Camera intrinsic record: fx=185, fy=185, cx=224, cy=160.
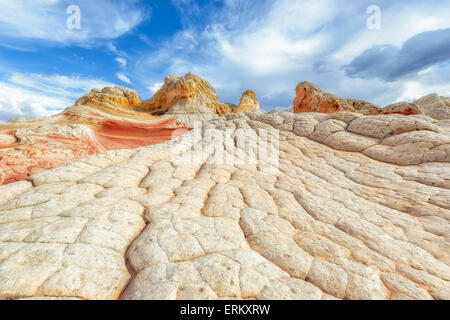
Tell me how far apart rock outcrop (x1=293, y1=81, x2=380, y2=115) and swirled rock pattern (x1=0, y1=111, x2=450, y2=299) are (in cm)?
1840

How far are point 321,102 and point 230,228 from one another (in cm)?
2411

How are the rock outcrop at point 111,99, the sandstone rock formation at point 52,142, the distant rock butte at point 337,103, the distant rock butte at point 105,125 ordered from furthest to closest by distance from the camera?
the rock outcrop at point 111,99, the distant rock butte at point 337,103, the distant rock butte at point 105,125, the sandstone rock formation at point 52,142

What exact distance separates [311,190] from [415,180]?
2827mm

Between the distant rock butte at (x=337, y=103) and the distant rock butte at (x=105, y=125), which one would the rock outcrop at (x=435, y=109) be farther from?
the distant rock butte at (x=105, y=125)

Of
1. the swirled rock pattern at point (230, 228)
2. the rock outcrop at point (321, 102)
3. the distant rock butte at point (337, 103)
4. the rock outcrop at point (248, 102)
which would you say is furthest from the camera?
the rock outcrop at point (248, 102)

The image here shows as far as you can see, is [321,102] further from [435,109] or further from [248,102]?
[248,102]

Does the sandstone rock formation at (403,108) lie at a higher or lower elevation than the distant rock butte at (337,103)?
lower

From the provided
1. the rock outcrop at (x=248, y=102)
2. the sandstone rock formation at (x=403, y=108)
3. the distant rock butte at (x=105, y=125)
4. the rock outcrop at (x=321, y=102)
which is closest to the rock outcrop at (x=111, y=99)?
the distant rock butte at (x=105, y=125)

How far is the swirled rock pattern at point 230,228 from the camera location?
183 cm

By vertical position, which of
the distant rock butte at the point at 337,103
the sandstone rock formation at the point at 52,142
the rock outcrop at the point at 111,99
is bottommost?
the sandstone rock formation at the point at 52,142

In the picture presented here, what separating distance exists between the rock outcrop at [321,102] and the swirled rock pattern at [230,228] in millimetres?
18404

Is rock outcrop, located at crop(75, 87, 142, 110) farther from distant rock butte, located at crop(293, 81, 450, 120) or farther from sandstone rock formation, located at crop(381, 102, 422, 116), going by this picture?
sandstone rock formation, located at crop(381, 102, 422, 116)
